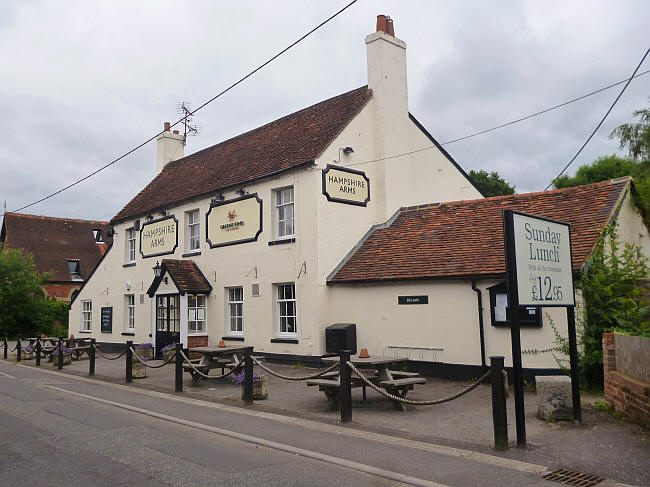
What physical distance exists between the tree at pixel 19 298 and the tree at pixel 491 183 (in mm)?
30738

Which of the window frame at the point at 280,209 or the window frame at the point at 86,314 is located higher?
the window frame at the point at 280,209

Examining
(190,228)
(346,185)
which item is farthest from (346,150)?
(190,228)

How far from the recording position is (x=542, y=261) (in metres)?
7.96

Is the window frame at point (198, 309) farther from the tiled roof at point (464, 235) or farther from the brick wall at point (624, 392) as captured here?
the brick wall at point (624, 392)

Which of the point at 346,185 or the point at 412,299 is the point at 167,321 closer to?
the point at 346,185

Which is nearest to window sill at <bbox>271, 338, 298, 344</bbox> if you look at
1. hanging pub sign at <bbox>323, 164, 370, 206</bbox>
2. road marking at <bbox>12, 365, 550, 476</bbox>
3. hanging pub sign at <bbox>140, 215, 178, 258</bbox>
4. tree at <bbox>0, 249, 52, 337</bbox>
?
hanging pub sign at <bbox>323, 164, 370, 206</bbox>

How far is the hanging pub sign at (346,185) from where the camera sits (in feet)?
54.7

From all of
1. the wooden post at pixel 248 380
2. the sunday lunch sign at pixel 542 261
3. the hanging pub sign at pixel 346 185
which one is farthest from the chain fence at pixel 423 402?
the hanging pub sign at pixel 346 185

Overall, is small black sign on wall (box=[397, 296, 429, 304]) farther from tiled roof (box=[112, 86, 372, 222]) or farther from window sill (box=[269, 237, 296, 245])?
tiled roof (box=[112, 86, 372, 222])

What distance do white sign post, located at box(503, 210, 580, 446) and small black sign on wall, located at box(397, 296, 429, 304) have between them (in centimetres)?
563

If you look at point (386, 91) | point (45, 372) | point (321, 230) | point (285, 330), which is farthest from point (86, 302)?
point (386, 91)

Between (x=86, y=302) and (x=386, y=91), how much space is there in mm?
17964

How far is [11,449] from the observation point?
7180 mm

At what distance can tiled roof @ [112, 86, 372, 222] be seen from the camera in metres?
17.7
